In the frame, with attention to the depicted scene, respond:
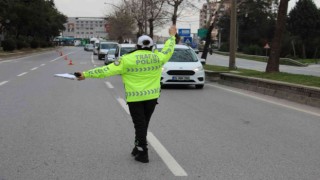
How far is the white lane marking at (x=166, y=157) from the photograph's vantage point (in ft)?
18.8

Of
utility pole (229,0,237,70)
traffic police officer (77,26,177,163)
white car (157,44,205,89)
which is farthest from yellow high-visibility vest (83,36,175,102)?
utility pole (229,0,237,70)

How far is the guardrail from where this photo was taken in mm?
12203

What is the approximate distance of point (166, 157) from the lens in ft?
21.2

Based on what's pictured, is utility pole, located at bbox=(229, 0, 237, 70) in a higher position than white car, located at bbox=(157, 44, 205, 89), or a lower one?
higher

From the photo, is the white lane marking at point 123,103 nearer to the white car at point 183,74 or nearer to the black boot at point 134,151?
the white car at point 183,74

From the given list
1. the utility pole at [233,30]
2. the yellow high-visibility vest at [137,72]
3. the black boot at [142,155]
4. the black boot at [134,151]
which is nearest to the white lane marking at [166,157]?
the black boot at [142,155]

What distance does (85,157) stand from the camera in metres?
6.42

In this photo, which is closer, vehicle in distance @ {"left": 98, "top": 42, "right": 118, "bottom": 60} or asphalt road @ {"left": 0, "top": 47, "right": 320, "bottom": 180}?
asphalt road @ {"left": 0, "top": 47, "right": 320, "bottom": 180}

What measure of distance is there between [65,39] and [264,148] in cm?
18005

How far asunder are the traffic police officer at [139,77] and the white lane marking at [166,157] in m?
0.31

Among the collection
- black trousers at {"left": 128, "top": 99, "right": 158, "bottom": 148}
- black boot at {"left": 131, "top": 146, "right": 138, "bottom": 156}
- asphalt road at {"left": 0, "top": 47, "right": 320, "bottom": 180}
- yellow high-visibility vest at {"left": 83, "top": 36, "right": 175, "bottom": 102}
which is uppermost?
yellow high-visibility vest at {"left": 83, "top": 36, "right": 175, "bottom": 102}

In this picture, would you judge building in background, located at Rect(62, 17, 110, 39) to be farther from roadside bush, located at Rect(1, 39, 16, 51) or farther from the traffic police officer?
the traffic police officer

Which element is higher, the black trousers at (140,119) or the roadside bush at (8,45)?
the black trousers at (140,119)

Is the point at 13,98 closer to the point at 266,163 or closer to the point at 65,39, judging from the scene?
the point at 266,163
